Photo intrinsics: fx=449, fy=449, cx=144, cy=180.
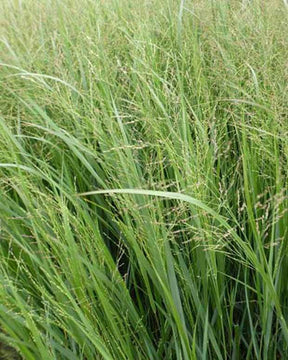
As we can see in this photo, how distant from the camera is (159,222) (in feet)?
2.78

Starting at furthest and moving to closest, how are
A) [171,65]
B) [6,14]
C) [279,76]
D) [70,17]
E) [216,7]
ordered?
[6,14] < [70,17] < [216,7] < [171,65] < [279,76]

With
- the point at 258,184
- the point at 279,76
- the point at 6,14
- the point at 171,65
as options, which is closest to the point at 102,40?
the point at 171,65

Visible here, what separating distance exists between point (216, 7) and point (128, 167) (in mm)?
918

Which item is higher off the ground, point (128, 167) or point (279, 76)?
point (279, 76)

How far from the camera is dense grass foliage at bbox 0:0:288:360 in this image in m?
0.82

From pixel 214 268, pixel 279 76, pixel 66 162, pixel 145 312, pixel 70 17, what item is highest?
pixel 70 17

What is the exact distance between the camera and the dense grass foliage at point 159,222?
0.82m

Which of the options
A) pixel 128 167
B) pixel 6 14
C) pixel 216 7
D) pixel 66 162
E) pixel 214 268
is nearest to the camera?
pixel 214 268

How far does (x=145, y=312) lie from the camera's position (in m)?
1.02

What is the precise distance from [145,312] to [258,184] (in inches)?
15.5

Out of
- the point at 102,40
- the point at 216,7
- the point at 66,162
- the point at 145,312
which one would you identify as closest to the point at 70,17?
the point at 102,40

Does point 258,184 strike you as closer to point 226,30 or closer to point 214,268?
point 214,268

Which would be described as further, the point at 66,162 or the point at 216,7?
the point at 216,7

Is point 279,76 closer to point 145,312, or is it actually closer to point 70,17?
point 145,312
